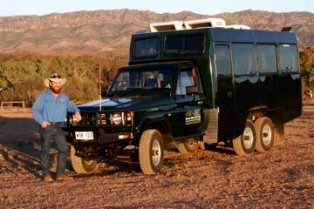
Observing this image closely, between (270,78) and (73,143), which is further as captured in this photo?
(270,78)

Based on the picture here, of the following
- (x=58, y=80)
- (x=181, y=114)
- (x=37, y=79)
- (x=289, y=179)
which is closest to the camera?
(x=289, y=179)

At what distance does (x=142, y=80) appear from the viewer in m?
12.2

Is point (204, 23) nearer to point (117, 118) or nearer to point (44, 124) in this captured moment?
point (117, 118)

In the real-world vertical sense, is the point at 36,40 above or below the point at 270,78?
above

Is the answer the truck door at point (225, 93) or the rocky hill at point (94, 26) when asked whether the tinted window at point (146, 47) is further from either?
the rocky hill at point (94, 26)

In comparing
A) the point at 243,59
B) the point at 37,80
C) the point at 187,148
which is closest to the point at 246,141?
the point at 187,148

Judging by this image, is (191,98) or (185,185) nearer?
(185,185)

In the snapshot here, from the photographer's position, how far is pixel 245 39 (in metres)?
13.9

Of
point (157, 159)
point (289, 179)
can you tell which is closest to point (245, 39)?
point (157, 159)

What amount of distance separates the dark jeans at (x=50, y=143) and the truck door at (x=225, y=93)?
350cm

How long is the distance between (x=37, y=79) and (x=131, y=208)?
170ft

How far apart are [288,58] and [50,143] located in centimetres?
728

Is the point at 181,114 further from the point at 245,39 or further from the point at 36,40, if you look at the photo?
the point at 36,40

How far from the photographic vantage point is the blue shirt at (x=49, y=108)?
10477mm
